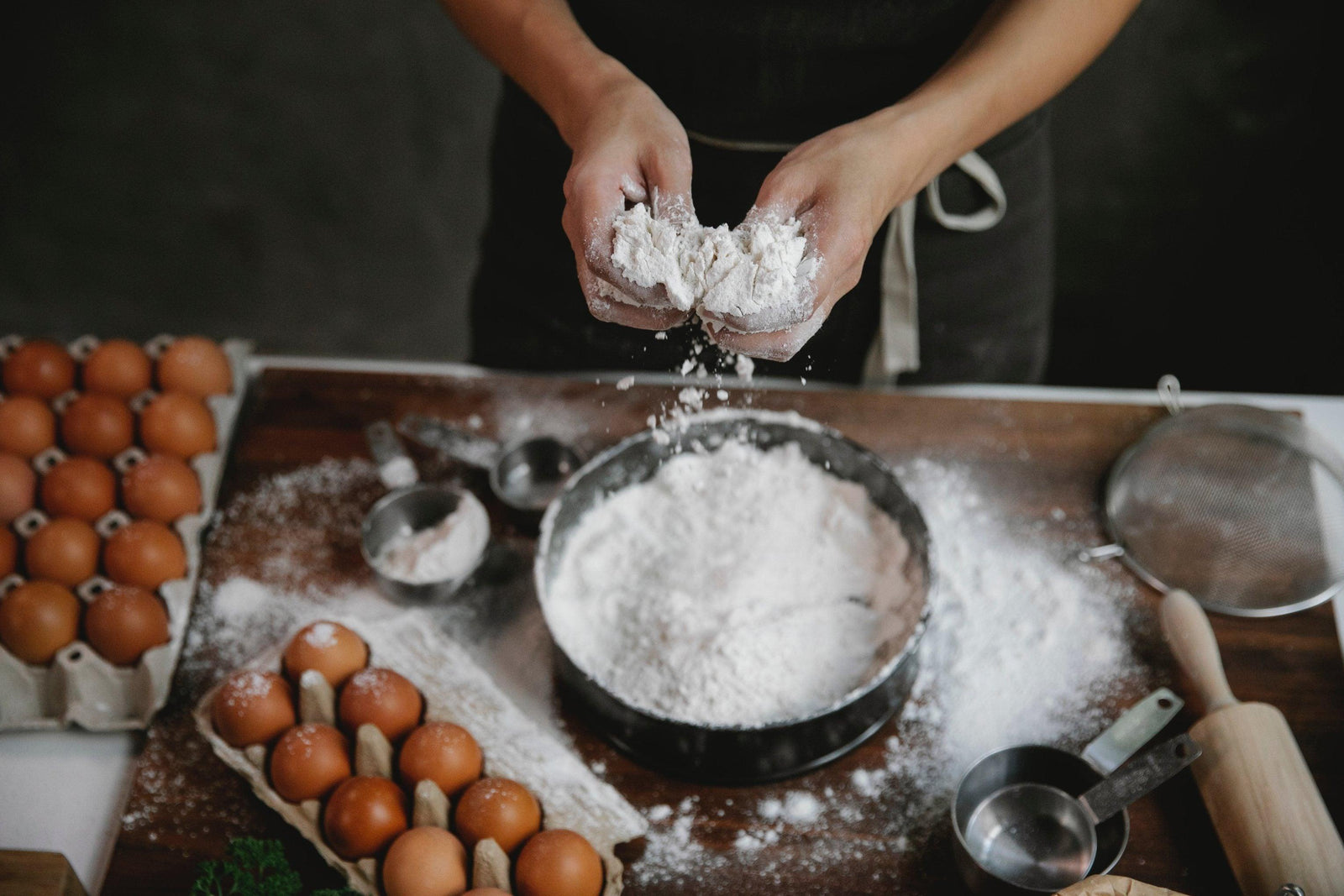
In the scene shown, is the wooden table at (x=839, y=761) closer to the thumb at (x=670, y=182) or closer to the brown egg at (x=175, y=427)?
the brown egg at (x=175, y=427)

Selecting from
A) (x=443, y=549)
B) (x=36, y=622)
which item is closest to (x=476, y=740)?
(x=443, y=549)

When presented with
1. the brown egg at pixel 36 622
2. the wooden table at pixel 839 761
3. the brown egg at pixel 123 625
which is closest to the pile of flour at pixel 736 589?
the wooden table at pixel 839 761

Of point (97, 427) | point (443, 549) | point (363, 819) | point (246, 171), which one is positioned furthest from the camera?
point (246, 171)

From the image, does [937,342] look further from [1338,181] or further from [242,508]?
[1338,181]

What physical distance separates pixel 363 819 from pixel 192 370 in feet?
2.85

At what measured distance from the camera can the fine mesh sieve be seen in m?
1.42

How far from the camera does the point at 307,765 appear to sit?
1176mm

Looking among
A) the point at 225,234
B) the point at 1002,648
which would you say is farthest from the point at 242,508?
the point at 225,234

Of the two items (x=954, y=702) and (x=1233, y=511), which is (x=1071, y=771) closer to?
(x=954, y=702)

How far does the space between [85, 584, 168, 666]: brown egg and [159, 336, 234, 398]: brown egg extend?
1.32 feet

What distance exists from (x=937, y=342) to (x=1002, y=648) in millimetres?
560

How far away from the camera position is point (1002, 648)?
138cm

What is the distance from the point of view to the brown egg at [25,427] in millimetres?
1540

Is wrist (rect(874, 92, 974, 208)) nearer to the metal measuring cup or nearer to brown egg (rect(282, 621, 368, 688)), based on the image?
the metal measuring cup
